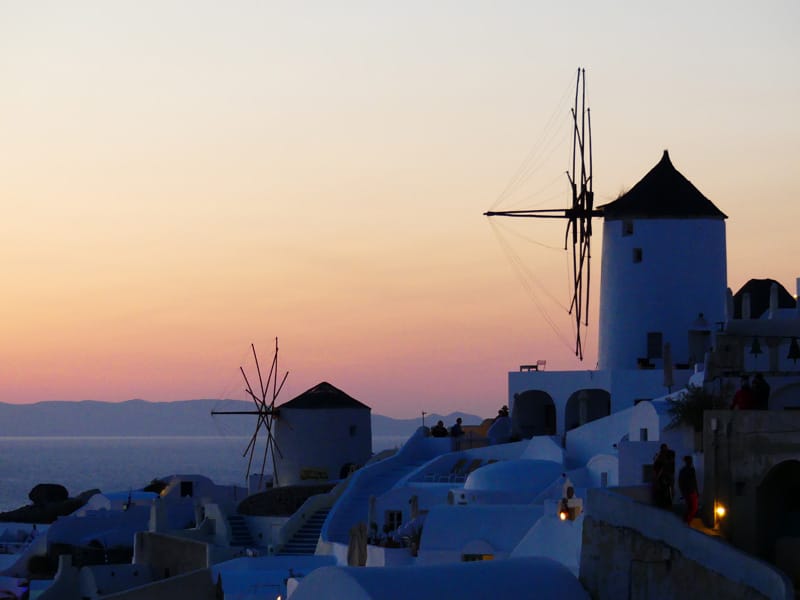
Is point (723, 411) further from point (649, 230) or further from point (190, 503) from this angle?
point (190, 503)

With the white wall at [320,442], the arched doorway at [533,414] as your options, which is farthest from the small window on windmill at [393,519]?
the white wall at [320,442]

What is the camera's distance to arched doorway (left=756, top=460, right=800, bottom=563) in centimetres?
2112

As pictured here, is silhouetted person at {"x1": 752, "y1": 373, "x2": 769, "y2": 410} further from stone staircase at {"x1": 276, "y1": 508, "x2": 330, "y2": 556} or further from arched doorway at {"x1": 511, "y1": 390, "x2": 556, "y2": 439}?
arched doorway at {"x1": 511, "y1": 390, "x2": 556, "y2": 439}

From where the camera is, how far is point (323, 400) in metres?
53.1

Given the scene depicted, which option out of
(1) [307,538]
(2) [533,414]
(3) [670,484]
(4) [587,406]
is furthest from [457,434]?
(3) [670,484]

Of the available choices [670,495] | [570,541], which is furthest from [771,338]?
[670,495]

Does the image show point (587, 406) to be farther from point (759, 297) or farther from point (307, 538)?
point (307, 538)

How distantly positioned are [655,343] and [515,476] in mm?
7179

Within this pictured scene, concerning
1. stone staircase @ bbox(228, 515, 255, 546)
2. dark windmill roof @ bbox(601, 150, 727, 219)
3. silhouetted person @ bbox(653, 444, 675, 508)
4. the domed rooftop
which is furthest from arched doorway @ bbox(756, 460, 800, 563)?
stone staircase @ bbox(228, 515, 255, 546)

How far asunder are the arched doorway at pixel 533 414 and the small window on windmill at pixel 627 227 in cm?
457

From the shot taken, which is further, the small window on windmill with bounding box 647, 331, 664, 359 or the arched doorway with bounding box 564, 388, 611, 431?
the arched doorway with bounding box 564, 388, 611, 431

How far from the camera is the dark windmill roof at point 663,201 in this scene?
43.8 m

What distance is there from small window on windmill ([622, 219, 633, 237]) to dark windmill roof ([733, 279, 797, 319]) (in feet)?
10.3

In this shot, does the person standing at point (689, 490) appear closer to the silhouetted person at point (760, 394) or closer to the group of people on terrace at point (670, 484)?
the group of people on terrace at point (670, 484)
